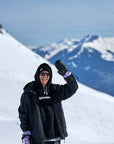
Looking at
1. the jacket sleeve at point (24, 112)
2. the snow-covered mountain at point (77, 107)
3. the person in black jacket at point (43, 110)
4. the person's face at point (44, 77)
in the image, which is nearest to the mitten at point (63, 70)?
the person in black jacket at point (43, 110)

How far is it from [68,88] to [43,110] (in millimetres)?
456

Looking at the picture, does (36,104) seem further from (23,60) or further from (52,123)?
(23,60)

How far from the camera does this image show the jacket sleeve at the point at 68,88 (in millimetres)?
3562

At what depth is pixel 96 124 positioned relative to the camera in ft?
61.5

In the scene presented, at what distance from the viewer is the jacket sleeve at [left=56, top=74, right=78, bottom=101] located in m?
3.56

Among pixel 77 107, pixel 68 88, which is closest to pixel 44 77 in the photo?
pixel 68 88

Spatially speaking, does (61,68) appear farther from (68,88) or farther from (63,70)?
(68,88)

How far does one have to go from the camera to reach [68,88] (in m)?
3.62

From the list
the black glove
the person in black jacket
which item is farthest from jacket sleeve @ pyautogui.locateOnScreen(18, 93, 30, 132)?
the black glove

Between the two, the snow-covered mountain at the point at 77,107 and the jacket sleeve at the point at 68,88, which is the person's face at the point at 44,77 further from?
the snow-covered mountain at the point at 77,107

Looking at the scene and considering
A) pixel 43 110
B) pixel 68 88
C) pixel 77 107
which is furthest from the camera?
pixel 77 107

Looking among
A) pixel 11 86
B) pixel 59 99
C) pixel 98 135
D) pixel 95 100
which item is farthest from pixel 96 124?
pixel 59 99

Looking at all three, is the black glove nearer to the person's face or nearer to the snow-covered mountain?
the person's face

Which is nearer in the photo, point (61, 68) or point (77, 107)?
point (61, 68)
